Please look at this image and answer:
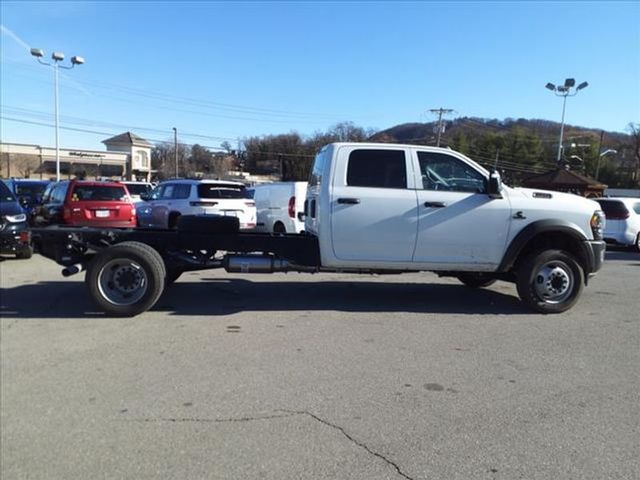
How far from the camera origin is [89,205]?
12.5 meters

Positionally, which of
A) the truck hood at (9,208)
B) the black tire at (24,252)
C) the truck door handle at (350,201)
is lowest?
the black tire at (24,252)

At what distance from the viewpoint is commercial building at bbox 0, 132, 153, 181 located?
8800 cm

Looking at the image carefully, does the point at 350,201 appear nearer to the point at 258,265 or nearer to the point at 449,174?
the point at 449,174

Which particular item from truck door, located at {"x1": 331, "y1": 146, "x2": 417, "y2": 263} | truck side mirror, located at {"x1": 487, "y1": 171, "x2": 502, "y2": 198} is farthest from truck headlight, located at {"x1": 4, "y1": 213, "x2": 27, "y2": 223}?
truck side mirror, located at {"x1": 487, "y1": 171, "x2": 502, "y2": 198}

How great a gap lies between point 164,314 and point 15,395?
261 cm

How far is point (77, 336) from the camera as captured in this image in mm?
5875

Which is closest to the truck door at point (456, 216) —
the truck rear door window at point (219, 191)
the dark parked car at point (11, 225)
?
the dark parked car at point (11, 225)

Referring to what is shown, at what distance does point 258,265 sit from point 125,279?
5.62 feet

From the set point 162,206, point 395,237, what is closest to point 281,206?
point 162,206

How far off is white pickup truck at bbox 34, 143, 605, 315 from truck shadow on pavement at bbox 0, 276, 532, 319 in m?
0.57

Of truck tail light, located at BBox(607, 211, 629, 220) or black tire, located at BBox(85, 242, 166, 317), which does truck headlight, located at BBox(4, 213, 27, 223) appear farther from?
truck tail light, located at BBox(607, 211, 629, 220)

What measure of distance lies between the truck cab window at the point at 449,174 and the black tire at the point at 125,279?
12.1 ft

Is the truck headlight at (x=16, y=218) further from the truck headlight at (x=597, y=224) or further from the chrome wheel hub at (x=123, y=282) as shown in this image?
the truck headlight at (x=597, y=224)

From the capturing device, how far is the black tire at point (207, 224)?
283 inches
